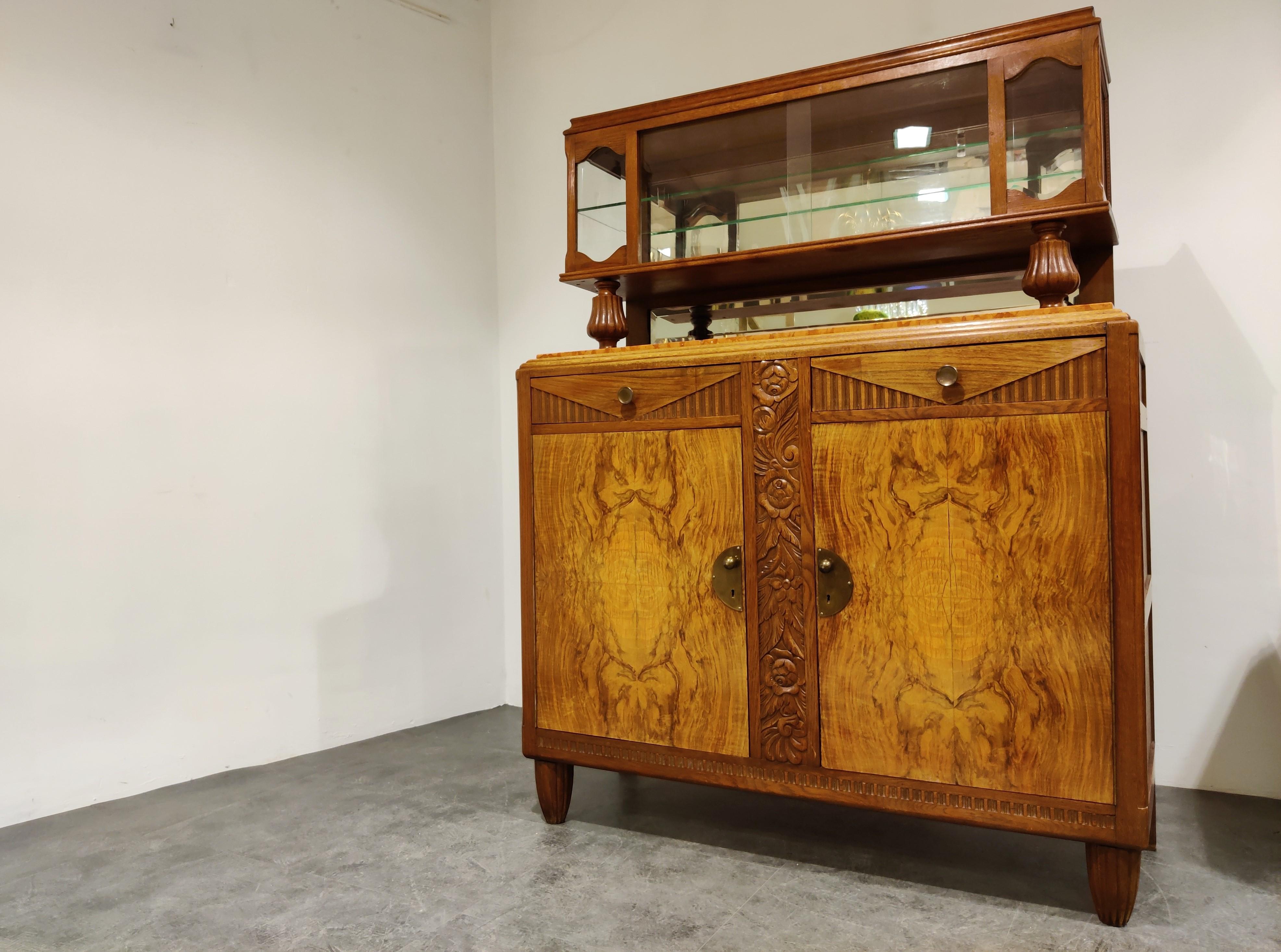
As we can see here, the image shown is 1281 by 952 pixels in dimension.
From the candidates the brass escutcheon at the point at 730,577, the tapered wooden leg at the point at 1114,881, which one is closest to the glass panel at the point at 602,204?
the brass escutcheon at the point at 730,577

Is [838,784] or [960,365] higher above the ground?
[960,365]

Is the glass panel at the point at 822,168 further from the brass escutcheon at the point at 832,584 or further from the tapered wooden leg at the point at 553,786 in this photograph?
the tapered wooden leg at the point at 553,786

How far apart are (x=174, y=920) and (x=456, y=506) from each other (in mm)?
1645

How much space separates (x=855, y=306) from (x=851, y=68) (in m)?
0.58

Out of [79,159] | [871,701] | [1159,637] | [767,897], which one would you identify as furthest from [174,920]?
[1159,637]

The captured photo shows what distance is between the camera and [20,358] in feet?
6.87

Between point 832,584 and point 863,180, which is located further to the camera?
point 863,180

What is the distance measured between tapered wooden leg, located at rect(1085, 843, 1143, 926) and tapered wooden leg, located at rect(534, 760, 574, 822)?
3.59ft

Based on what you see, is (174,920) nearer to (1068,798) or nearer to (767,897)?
(767,897)

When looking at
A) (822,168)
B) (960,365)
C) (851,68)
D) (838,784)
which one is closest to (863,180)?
(822,168)

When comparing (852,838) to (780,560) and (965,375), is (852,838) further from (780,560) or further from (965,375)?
(965,375)

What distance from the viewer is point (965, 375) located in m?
1.55

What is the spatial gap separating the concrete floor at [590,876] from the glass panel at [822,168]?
4.49 feet

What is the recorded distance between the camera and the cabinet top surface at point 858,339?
1.48 m
